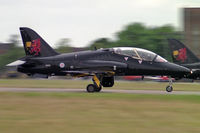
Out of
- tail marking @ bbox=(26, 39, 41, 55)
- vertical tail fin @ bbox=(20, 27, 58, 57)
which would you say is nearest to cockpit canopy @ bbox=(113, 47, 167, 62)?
vertical tail fin @ bbox=(20, 27, 58, 57)

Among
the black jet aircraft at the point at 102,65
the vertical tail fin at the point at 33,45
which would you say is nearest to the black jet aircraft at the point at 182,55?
the black jet aircraft at the point at 102,65

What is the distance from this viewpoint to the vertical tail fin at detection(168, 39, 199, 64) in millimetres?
32844

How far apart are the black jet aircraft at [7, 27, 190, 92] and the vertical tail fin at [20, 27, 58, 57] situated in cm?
30

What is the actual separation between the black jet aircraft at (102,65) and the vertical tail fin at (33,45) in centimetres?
30

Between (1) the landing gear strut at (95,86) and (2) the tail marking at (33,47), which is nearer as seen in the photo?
(1) the landing gear strut at (95,86)

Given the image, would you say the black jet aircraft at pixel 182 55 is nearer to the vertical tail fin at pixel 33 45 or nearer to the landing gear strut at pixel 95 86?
the landing gear strut at pixel 95 86

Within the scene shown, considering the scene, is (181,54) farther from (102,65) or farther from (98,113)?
(98,113)

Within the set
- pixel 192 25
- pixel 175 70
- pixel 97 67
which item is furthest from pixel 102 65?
pixel 192 25

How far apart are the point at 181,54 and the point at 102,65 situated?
977cm

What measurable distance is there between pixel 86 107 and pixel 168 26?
302 ft

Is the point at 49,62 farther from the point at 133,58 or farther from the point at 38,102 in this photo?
the point at 38,102

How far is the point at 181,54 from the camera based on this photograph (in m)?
33.0

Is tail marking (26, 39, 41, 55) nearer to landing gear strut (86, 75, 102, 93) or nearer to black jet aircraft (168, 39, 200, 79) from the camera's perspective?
landing gear strut (86, 75, 102, 93)

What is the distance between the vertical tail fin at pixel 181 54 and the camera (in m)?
32.8
